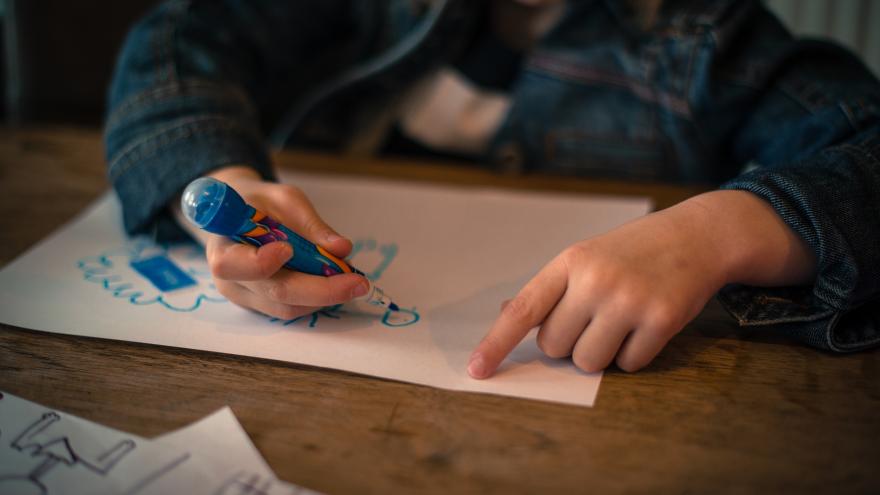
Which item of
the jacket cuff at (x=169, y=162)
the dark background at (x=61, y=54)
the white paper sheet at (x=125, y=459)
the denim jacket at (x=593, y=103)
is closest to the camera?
the white paper sheet at (x=125, y=459)

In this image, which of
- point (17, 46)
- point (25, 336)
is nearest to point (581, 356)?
point (25, 336)

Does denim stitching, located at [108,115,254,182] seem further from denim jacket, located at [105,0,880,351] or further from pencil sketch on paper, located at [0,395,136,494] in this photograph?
pencil sketch on paper, located at [0,395,136,494]

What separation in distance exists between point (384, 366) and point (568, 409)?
0.10 metres

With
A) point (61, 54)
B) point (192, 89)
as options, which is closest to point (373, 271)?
point (192, 89)

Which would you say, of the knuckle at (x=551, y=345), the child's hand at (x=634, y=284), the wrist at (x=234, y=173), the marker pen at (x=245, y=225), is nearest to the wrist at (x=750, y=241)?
the child's hand at (x=634, y=284)

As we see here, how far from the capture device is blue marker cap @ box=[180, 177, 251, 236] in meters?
0.36

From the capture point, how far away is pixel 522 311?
38 cm

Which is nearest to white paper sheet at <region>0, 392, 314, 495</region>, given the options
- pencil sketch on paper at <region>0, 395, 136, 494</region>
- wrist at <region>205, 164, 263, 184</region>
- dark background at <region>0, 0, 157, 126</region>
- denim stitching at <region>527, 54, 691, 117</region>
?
pencil sketch on paper at <region>0, 395, 136, 494</region>

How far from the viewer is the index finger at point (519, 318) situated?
0.38 m

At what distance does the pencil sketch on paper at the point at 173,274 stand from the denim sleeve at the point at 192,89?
0.02m

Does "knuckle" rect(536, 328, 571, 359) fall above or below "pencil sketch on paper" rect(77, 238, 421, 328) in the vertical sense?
above

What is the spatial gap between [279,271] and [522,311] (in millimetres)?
145

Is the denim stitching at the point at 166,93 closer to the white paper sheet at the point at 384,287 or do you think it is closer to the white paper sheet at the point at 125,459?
the white paper sheet at the point at 384,287

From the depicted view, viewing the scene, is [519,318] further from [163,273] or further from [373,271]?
[163,273]
